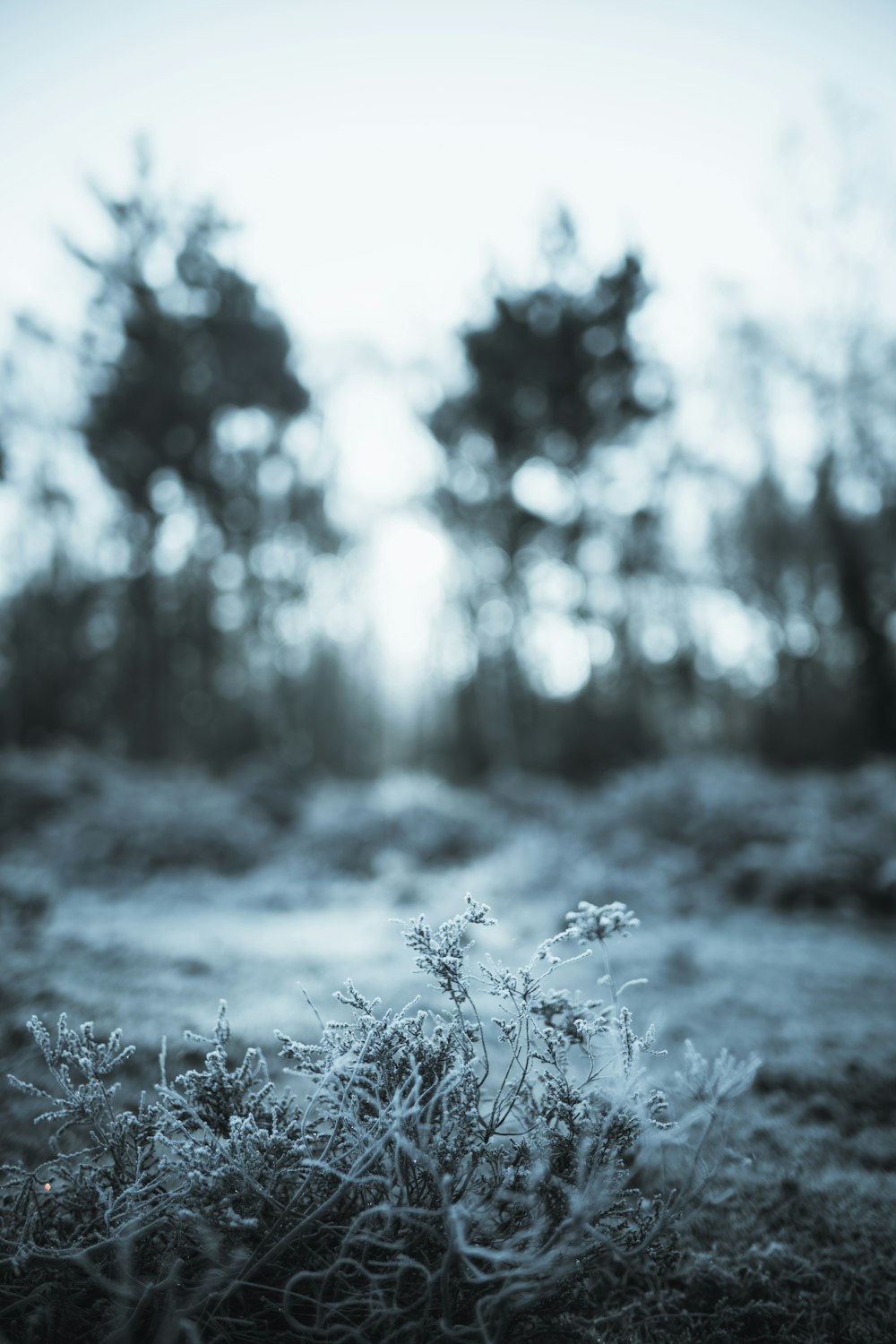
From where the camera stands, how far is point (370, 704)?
2481cm

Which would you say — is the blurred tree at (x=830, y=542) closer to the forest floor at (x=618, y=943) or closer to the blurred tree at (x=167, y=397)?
the forest floor at (x=618, y=943)

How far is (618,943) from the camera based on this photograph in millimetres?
4008

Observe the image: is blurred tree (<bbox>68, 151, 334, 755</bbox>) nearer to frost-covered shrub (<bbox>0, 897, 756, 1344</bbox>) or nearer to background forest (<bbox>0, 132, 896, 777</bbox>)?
background forest (<bbox>0, 132, 896, 777</bbox>)

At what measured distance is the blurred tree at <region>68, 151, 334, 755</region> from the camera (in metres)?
12.6

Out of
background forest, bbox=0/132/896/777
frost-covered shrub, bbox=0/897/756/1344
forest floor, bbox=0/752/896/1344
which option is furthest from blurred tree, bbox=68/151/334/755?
frost-covered shrub, bbox=0/897/756/1344

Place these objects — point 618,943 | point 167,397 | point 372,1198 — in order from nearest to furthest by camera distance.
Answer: point 372,1198
point 618,943
point 167,397

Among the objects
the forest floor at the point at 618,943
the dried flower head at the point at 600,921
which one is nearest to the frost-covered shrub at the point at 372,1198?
the dried flower head at the point at 600,921

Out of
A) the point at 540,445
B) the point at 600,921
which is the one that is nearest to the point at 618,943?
the point at 600,921

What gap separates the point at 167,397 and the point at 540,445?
6.93 meters

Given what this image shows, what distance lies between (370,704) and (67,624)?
10682 millimetres

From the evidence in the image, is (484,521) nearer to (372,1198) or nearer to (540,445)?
(540,445)

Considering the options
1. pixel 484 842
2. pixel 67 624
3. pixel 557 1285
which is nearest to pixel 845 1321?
pixel 557 1285

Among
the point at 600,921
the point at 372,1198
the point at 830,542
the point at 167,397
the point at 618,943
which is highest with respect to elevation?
the point at 167,397

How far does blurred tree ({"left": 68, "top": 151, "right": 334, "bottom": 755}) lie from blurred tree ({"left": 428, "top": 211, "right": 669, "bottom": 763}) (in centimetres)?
389
